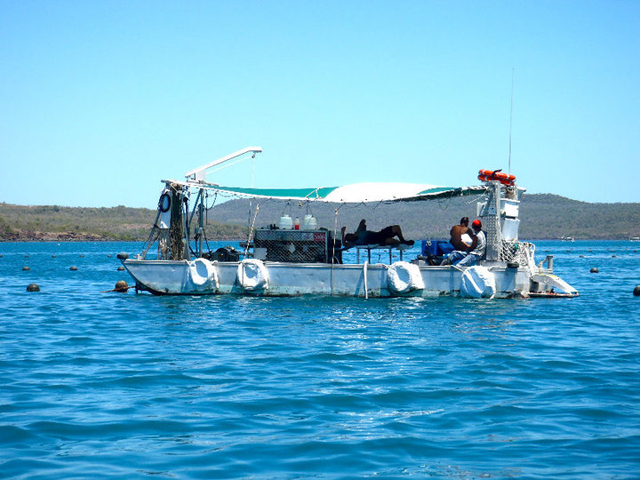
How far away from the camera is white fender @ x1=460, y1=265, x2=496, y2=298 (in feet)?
68.9

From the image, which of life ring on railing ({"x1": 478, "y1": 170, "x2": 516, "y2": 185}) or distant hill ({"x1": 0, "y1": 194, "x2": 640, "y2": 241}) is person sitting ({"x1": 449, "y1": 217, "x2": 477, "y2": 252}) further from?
distant hill ({"x1": 0, "y1": 194, "x2": 640, "y2": 241})

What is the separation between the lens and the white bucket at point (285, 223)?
928 inches

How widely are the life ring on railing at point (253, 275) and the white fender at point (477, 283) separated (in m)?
6.13

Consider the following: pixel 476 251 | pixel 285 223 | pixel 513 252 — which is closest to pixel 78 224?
pixel 285 223

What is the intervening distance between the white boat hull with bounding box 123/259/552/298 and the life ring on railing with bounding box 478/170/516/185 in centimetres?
281

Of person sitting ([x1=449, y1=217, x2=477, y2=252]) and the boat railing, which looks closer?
the boat railing

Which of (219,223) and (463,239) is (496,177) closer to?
(463,239)

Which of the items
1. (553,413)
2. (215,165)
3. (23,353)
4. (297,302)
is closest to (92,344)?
(23,353)

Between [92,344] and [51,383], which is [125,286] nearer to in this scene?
[92,344]

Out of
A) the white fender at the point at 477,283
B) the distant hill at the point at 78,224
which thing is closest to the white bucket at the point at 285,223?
the white fender at the point at 477,283

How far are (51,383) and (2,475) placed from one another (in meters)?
4.20

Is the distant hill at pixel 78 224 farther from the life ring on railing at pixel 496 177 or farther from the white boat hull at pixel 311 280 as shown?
the life ring on railing at pixel 496 177

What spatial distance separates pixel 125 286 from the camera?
2808 centimetres

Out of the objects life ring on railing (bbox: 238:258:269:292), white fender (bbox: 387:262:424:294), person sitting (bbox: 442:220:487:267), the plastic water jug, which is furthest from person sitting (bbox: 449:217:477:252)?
life ring on railing (bbox: 238:258:269:292)
